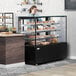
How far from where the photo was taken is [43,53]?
28.0ft

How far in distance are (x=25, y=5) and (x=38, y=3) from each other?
471 mm

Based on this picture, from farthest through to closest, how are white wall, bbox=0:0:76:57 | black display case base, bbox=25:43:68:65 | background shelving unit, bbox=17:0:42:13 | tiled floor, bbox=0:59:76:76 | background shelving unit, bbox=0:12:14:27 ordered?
1. background shelving unit, bbox=0:12:14:27
2. background shelving unit, bbox=17:0:42:13
3. white wall, bbox=0:0:76:57
4. black display case base, bbox=25:43:68:65
5. tiled floor, bbox=0:59:76:76

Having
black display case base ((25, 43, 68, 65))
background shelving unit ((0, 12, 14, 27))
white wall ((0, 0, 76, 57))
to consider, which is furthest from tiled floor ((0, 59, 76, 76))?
background shelving unit ((0, 12, 14, 27))

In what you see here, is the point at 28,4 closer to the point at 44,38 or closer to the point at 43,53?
the point at 44,38

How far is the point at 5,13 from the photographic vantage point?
10727 mm

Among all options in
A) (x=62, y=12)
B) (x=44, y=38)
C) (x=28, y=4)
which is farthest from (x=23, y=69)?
(x=28, y=4)

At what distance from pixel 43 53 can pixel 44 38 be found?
1.82 feet

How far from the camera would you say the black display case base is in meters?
8.38

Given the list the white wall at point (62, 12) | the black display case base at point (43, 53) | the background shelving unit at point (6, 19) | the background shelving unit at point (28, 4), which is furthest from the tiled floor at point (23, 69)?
the background shelving unit at point (6, 19)

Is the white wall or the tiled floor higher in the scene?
the white wall

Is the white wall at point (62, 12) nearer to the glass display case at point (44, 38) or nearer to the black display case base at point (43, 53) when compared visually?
the glass display case at point (44, 38)

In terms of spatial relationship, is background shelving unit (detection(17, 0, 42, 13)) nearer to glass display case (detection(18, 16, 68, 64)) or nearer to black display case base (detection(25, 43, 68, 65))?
glass display case (detection(18, 16, 68, 64))

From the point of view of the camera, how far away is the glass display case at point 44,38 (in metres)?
8.47

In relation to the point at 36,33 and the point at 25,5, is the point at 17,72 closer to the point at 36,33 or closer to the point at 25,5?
the point at 36,33
